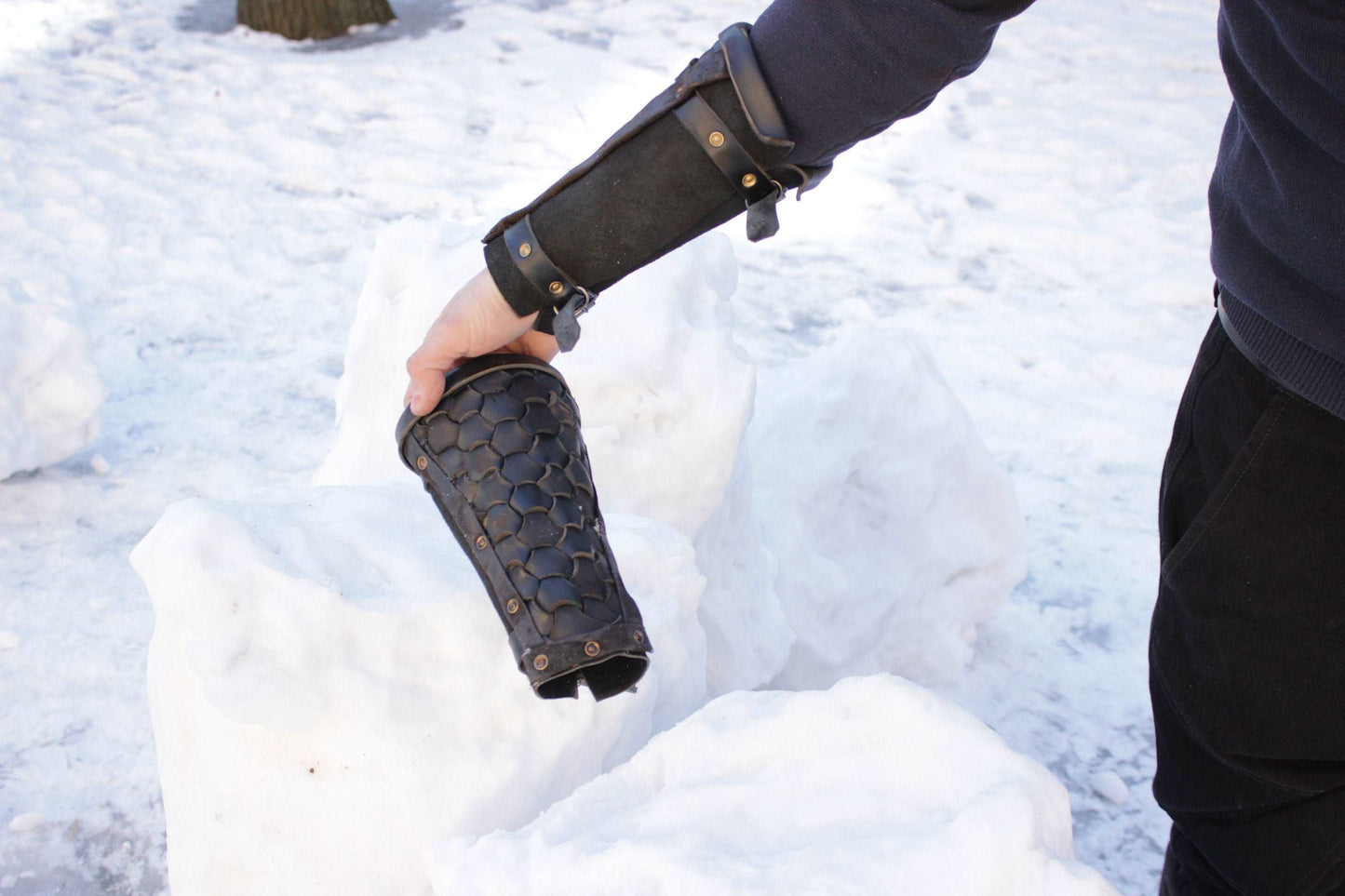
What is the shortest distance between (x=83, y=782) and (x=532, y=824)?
89cm

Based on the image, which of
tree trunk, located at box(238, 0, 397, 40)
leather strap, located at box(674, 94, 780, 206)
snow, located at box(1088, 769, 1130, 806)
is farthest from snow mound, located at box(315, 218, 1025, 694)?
tree trunk, located at box(238, 0, 397, 40)

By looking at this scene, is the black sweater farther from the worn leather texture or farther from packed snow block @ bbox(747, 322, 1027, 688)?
packed snow block @ bbox(747, 322, 1027, 688)

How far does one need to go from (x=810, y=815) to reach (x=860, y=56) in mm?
652

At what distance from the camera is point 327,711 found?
3.73 ft

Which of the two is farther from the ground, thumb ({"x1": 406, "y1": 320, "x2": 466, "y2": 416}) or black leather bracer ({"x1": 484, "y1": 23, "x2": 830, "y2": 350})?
black leather bracer ({"x1": 484, "y1": 23, "x2": 830, "y2": 350})

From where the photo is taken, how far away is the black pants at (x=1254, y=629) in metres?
0.94

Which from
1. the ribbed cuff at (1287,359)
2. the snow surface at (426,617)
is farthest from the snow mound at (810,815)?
the ribbed cuff at (1287,359)

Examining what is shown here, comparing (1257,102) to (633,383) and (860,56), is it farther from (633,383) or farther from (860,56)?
(633,383)

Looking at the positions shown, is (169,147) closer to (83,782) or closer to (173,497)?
(173,497)

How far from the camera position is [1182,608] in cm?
104

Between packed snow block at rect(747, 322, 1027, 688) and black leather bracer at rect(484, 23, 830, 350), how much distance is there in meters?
1.07

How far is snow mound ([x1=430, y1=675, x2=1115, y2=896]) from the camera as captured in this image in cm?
91

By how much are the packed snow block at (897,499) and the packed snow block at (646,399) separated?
272mm

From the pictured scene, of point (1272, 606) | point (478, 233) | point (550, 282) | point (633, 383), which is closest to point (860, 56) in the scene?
point (550, 282)
